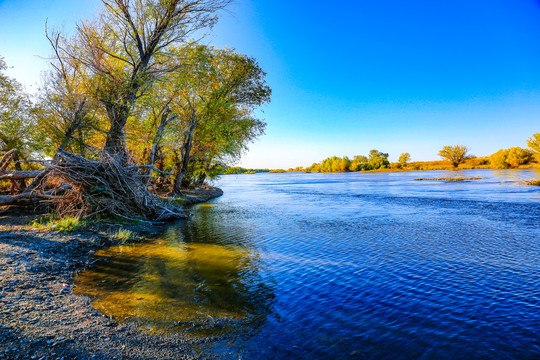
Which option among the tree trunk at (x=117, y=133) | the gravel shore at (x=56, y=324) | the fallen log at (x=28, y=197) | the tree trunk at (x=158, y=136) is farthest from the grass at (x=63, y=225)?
the tree trunk at (x=158, y=136)

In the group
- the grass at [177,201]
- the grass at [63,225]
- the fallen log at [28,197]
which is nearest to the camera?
the grass at [63,225]

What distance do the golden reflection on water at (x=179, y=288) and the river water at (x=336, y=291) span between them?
3cm

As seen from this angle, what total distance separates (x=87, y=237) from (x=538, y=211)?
2899 centimetres

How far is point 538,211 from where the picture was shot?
63.9 ft

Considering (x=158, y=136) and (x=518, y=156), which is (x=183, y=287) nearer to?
(x=158, y=136)

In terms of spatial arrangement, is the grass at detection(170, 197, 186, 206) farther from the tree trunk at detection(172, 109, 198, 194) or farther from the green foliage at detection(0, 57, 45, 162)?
the green foliage at detection(0, 57, 45, 162)

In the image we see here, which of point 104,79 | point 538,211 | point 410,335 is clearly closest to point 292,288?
point 410,335

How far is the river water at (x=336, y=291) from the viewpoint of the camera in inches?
207

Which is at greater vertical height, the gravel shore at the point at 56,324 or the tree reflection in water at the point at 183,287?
the gravel shore at the point at 56,324

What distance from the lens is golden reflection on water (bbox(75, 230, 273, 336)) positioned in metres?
5.98

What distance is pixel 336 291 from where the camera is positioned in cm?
771

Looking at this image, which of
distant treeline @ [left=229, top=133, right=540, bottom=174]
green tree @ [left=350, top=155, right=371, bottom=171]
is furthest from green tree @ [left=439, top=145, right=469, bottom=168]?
green tree @ [left=350, top=155, right=371, bottom=171]

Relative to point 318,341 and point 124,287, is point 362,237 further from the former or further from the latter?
point 124,287

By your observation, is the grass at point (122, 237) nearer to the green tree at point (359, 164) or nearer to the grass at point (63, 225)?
the grass at point (63, 225)
